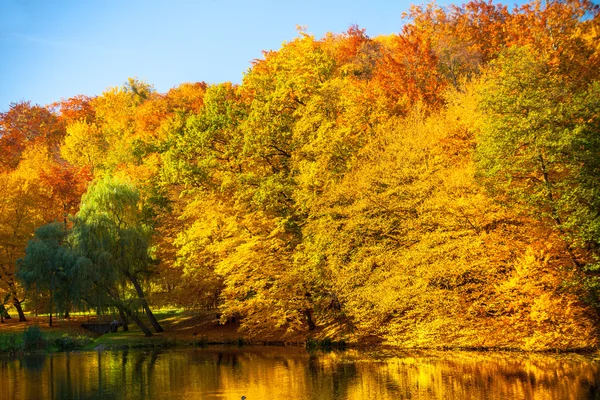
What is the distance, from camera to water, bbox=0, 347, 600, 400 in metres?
21.0

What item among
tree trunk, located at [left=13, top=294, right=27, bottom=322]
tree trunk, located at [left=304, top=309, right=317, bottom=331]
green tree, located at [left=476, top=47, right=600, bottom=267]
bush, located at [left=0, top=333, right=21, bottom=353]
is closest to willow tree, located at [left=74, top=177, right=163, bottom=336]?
bush, located at [left=0, top=333, right=21, bottom=353]

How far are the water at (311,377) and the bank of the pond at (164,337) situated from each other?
3.57m

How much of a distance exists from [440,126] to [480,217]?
6836mm

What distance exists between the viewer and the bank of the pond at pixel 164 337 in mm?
37656

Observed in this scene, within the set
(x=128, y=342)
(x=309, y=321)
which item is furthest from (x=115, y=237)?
(x=309, y=321)

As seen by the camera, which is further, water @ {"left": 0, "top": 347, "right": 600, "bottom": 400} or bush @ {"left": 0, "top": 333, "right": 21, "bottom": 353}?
bush @ {"left": 0, "top": 333, "right": 21, "bottom": 353}

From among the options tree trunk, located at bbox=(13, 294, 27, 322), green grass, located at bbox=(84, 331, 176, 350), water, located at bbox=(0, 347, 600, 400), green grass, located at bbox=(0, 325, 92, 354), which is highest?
tree trunk, located at bbox=(13, 294, 27, 322)

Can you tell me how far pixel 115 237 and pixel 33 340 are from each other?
7801 mm

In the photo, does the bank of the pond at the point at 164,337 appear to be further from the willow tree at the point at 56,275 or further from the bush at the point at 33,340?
the willow tree at the point at 56,275

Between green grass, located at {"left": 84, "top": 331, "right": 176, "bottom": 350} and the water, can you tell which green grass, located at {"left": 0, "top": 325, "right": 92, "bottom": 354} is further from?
the water

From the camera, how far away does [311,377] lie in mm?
25391

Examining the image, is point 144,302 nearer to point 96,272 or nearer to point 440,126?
point 96,272

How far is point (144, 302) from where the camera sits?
43.6 m

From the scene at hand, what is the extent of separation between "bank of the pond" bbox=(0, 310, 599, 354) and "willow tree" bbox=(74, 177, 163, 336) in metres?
1.97
